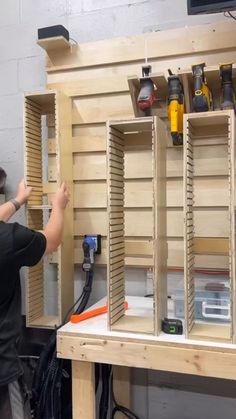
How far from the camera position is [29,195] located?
1854 mm

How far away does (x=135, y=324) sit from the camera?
1480 millimetres

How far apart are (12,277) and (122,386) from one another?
103cm

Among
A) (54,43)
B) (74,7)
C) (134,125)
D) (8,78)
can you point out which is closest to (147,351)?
(134,125)

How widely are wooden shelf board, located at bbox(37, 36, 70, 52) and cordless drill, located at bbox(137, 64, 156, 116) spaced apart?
1.78 ft

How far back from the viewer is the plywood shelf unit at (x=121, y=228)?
1413mm

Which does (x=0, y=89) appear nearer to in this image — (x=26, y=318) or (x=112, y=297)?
(x=26, y=318)

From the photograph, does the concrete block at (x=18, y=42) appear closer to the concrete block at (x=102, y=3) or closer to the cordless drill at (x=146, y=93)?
the concrete block at (x=102, y=3)

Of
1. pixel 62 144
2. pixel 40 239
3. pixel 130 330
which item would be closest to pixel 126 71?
pixel 62 144

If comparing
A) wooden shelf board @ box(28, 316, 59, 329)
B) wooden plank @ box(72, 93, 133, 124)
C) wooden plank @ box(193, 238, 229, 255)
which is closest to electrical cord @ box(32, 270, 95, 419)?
wooden shelf board @ box(28, 316, 59, 329)

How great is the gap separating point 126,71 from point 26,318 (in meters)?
1.39

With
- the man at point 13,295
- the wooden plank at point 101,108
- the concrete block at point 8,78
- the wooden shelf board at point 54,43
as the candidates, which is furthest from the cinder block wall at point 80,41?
the man at point 13,295

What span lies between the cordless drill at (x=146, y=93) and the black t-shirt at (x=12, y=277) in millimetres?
721

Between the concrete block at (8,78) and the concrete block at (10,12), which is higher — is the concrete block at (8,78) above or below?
below

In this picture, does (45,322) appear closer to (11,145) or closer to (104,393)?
(104,393)
